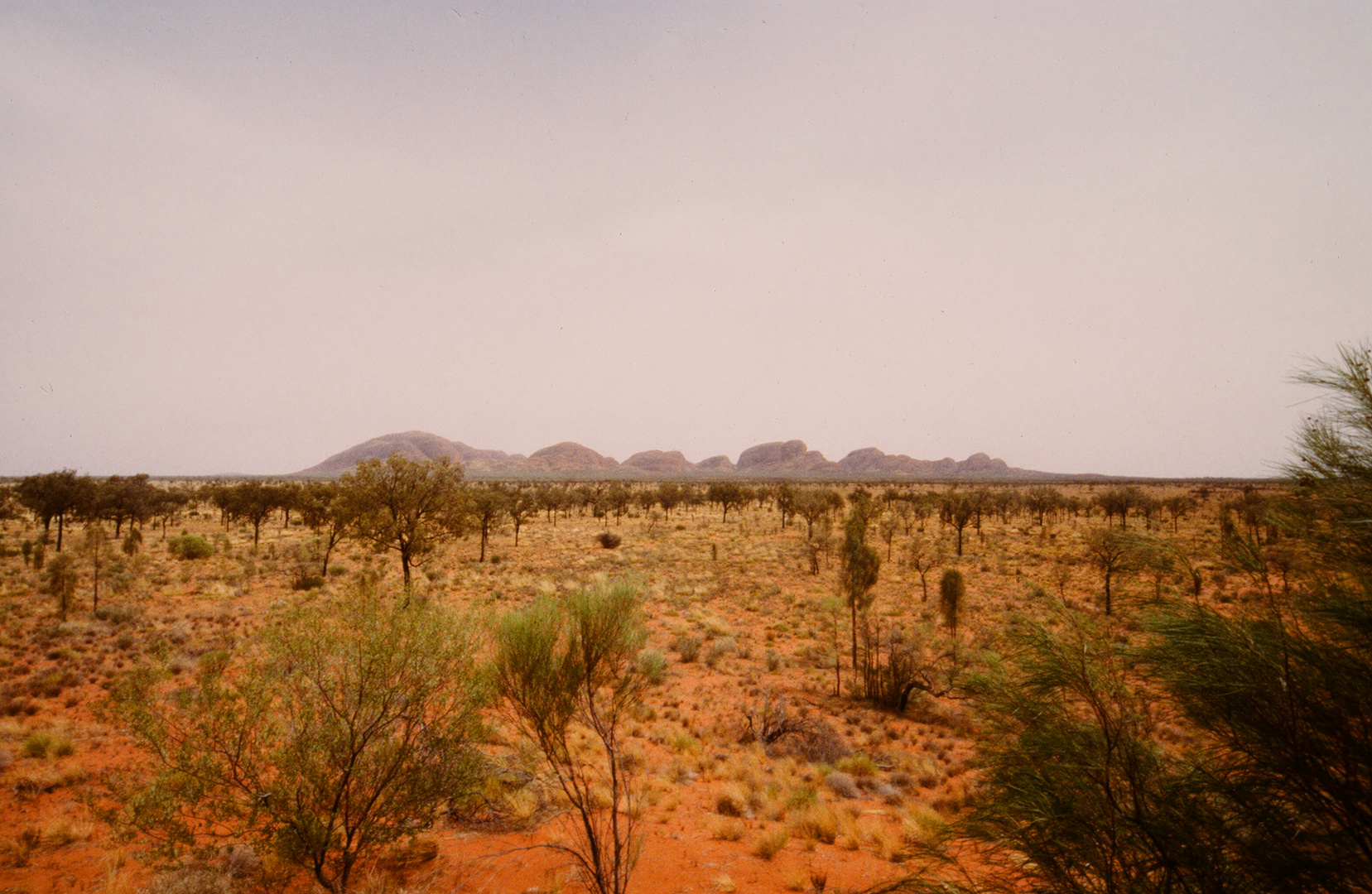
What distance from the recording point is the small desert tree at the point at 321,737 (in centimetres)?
652

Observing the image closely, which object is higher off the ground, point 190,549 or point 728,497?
point 728,497

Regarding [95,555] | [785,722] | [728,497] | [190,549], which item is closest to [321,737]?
[785,722]

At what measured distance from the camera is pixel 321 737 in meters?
6.99

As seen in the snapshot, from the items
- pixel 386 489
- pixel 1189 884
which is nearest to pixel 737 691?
pixel 1189 884

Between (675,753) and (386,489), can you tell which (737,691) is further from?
(386,489)

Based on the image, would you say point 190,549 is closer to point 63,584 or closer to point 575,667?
point 63,584

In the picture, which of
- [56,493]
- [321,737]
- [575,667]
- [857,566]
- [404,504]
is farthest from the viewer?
[56,493]

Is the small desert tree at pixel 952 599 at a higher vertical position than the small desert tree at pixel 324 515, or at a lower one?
lower

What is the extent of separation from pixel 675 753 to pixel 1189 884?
36.8 feet

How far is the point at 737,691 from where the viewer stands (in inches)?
677

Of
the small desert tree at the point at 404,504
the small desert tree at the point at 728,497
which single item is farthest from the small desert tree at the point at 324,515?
the small desert tree at the point at 728,497

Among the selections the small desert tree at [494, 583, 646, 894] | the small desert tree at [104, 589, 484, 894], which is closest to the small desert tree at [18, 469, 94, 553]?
the small desert tree at [104, 589, 484, 894]

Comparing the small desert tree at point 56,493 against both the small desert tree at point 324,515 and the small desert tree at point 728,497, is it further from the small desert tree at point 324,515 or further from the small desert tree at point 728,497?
the small desert tree at point 728,497

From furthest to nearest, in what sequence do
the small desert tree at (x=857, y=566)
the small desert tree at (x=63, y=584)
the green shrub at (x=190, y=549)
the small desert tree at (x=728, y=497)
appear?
the small desert tree at (x=728, y=497) < the green shrub at (x=190, y=549) < the small desert tree at (x=63, y=584) < the small desert tree at (x=857, y=566)
